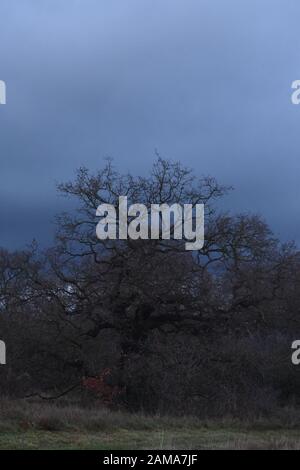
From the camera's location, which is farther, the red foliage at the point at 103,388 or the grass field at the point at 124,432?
the red foliage at the point at 103,388

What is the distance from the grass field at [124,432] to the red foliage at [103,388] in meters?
4.45

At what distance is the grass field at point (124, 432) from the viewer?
12.5m

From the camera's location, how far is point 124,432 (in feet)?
49.5

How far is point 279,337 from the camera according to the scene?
2402 cm

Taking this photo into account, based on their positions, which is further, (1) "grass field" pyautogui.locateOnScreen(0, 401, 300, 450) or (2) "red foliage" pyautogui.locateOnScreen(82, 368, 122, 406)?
(2) "red foliage" pyautogui.locateOnScreen(82, 368, 122, 406)

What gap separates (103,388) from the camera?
22.5 metres

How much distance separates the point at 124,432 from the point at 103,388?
749cm

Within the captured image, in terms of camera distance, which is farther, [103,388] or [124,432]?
[103,388]

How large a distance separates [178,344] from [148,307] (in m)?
1.93

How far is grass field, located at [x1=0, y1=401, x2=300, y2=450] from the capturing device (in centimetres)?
1252

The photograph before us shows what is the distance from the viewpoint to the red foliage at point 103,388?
22.2 meters

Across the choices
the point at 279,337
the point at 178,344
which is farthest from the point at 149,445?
the point at 279,337

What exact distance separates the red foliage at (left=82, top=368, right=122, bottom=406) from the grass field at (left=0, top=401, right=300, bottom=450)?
14.6 ft
